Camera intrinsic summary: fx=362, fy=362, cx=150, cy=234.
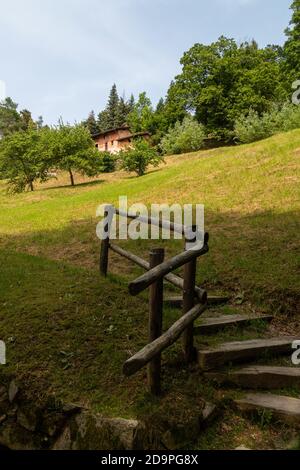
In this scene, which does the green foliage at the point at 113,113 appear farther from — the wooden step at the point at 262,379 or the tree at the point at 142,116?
the wooden step at the point at 262,379

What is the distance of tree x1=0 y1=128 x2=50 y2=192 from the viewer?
28.9 m

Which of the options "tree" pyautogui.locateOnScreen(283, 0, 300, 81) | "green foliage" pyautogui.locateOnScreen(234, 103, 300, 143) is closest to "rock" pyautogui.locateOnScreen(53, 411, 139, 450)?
"green foliage" pyautogui.locateOnScreen(234, 103, 300, 143)

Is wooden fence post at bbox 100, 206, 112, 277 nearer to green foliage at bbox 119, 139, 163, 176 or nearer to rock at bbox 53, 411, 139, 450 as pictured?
rock at bbox 53, 411, 139, 450

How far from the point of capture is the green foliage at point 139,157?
2680 cm

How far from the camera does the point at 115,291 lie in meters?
6.41

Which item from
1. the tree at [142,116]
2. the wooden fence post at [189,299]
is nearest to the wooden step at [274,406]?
the wooden fence post at [189,299]

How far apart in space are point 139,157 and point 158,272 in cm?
2385

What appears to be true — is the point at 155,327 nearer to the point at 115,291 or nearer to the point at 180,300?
the point at 180,300

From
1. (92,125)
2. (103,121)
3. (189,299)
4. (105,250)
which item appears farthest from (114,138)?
(189,299)

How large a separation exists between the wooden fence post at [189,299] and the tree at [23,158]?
26292mm

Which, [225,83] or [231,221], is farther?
[225,83]

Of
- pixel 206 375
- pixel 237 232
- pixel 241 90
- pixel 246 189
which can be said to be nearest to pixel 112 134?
pixel 241 90

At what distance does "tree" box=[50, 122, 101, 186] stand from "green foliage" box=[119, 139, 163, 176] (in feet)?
7.87

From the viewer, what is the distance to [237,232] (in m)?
9.75
